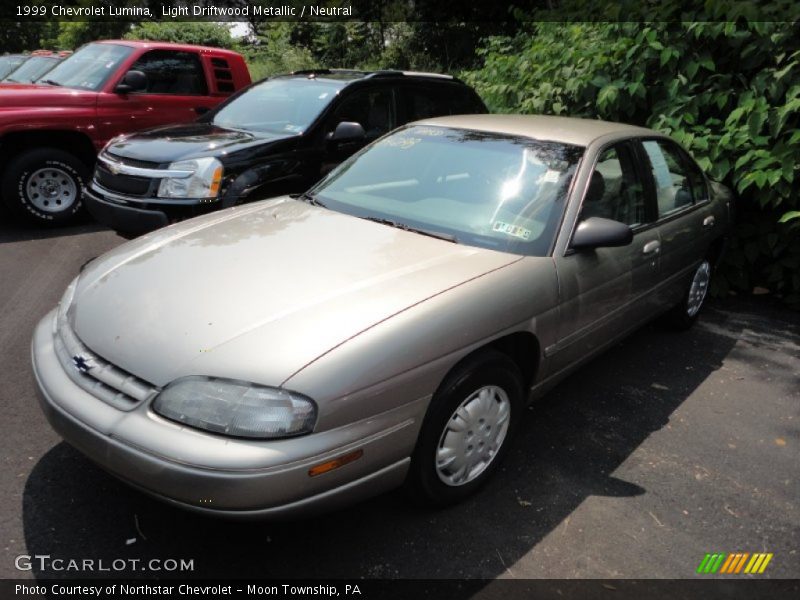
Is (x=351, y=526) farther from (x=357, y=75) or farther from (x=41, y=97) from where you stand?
(x=41, y=97)

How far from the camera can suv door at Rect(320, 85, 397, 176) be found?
18.2 ft

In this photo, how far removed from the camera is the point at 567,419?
11.7 ft

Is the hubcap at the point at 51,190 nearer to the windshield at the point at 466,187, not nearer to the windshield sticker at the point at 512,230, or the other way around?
the windshield at the point at 466,187

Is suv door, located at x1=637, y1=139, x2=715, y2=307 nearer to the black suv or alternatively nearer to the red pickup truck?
the black suv

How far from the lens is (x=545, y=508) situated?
2834mm

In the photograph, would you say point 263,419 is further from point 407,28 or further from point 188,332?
point 407,28

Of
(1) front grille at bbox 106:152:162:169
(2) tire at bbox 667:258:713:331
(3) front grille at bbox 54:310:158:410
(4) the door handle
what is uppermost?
(1) front grille at bbox 106:152:162:169

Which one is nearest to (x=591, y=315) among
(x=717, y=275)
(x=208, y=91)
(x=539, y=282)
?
(x=539, y=282)

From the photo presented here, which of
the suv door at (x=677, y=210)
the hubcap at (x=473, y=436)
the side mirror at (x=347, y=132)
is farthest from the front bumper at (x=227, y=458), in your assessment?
the side mirror at (x=347, y=132)

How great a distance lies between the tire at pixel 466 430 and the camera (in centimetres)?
253

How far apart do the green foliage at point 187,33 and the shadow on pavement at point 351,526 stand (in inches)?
870

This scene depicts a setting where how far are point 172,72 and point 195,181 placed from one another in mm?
3376

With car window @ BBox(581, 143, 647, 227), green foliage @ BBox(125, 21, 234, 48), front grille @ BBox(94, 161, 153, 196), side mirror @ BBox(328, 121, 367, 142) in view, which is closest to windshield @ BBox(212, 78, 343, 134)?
side mirror @ BBox(328, 121, 367, 142)

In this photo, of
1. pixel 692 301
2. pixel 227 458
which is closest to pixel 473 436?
pixel 227 458
